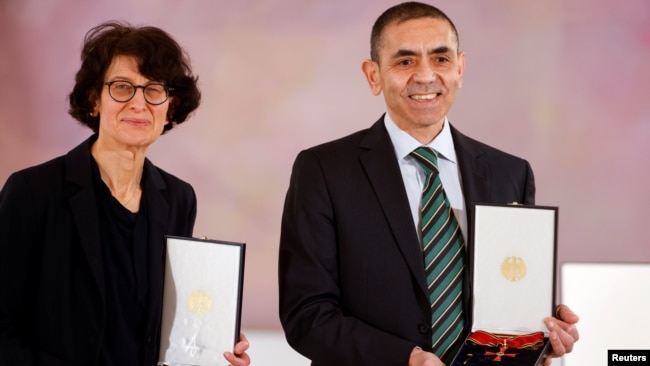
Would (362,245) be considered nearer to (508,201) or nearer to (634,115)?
(508,201)

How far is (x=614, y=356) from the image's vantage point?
287cm

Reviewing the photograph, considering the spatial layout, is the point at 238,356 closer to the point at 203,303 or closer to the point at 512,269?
the point at 203,303

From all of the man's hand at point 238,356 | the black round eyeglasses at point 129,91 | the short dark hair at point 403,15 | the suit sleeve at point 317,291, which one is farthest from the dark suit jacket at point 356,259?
the black round eyeglasses at point 129,91

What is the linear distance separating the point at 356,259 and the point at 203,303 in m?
0.39

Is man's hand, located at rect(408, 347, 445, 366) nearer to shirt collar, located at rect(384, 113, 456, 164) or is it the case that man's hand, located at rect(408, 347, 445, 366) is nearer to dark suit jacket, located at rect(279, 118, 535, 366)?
dark suit jacket, located at rect(279, 118, 535, 366)

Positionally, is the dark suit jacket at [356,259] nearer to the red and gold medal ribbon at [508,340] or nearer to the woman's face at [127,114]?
the red and gold medal ribbon at [508,340]

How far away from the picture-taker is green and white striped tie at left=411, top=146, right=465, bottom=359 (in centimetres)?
226

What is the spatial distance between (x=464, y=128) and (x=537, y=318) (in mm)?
3236

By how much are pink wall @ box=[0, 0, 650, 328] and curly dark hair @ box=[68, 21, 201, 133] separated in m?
2.79

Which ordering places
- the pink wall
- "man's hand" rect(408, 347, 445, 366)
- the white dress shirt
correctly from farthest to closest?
the pink wall → the white dress shirt → "man's hand" rect(408, 347, 445, 366)

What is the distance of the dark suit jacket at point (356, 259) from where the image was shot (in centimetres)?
223

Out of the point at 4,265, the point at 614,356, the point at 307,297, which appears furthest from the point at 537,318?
the point at 4,265

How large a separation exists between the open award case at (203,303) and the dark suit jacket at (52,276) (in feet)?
0.16

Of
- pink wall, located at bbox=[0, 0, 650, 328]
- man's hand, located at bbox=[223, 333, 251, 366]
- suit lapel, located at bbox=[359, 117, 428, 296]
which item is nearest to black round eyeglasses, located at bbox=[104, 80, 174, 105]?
suit lapel, located at bbox=[359, 117, 428, 296]
